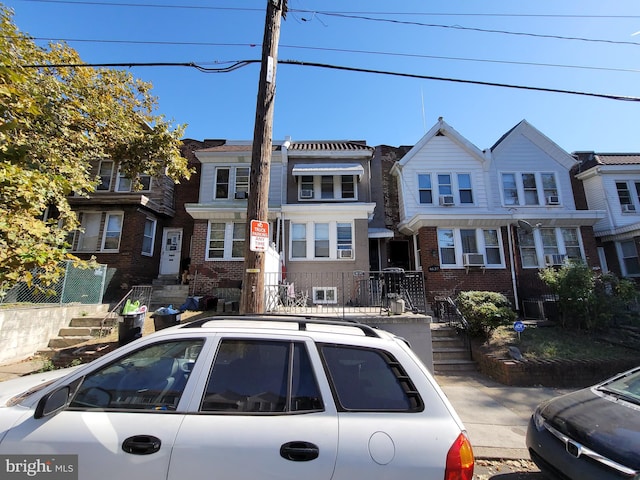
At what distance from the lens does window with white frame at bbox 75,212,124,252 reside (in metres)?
13.8

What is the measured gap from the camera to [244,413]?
6.48ft

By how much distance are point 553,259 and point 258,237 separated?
13719mm

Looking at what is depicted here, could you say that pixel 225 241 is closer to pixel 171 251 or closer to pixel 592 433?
pixel 171 251

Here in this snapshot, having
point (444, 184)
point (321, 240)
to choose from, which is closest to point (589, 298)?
point (444, 184)

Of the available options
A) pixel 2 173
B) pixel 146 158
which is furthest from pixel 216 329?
pixel 146 158

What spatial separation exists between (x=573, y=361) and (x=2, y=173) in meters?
12.1

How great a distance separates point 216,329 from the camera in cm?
Result: 231

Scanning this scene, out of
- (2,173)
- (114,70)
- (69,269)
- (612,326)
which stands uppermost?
(114,70)

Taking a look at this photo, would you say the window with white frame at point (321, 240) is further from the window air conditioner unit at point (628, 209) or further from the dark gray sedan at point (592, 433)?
the window air conditioner unit at point (628, 209)

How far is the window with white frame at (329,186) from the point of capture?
1472cm

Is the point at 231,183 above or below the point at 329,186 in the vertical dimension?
above

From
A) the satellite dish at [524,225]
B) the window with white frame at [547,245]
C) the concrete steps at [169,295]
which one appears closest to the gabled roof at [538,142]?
the window with white frame at [547,245]

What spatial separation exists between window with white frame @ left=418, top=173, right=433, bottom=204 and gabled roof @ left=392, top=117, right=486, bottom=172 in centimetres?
115

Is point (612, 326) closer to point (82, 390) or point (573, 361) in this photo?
point (573, 361)
